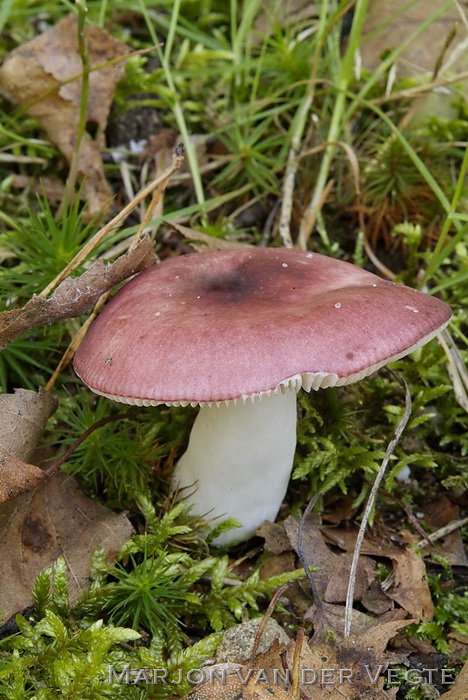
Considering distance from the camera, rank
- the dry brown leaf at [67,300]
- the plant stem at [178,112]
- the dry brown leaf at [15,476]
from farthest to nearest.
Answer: the plant stem at [178,112]
the dry brown leaf at [67,300]
the dry brown leaf at [15,476]

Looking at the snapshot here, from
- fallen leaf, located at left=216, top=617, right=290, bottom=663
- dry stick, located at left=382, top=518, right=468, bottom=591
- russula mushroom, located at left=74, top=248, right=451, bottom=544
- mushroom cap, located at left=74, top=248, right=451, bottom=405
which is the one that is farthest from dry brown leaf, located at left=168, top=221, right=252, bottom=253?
fallen leaf, located at left=216, top=617, right=290, bottom=663

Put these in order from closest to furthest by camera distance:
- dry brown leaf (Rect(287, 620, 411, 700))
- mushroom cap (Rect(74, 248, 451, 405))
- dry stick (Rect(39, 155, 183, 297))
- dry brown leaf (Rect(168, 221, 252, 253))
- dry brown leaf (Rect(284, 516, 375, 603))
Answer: mushroom cap (Rect(74, 248, 451, 405)) → dry brown leaf (Rect(287, 620, 411, 700)) → dry brown leaf (Rect(284, 516, 375, 603)) → dry stick (Rect(39, 155, 183, 297)) → dry brown leaf (Rect(168, 221, 252, 253))

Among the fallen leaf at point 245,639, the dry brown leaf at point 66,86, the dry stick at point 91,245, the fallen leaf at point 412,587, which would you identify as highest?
the dry brown leaf at point 66,86

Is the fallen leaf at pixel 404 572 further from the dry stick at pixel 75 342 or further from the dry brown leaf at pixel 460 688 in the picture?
the dry stick at pixel 75 342

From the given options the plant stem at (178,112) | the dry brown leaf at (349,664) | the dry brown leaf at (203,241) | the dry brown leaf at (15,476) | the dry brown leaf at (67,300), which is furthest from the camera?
the plant stem at (178,112)

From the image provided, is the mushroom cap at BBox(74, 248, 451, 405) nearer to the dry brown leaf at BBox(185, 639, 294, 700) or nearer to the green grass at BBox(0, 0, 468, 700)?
the green grass at BBox(0, 0, 468, 700)

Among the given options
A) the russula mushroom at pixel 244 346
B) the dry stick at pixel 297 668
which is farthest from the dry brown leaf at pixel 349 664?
the russula mushroom at pixel 244 346

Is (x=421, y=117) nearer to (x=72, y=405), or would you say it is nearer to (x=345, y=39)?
(x=345, y=39)
